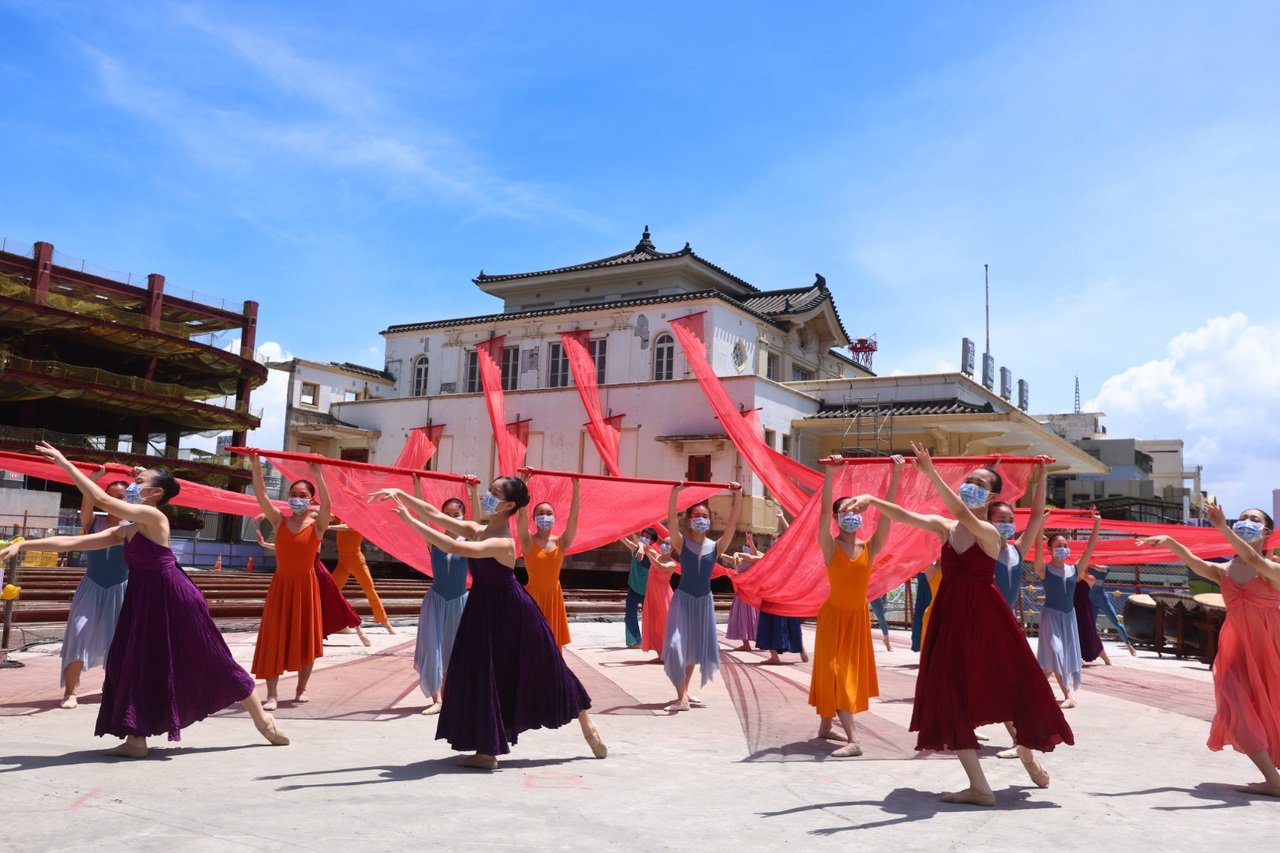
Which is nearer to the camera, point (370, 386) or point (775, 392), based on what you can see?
point (775, 392)

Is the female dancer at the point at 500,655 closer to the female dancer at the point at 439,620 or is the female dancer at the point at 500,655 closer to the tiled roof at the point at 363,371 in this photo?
the female dancer at the point at 439,620

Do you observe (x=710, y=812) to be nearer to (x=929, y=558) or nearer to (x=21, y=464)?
(x=929, y=558)

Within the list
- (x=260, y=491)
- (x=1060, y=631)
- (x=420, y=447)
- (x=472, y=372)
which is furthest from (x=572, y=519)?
(x=472, y=372)

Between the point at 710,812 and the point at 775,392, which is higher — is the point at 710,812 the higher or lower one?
the lower one

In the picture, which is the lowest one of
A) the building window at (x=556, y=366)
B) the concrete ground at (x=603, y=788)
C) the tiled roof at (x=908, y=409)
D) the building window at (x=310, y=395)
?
the concrete ground at (x=603, y=788)

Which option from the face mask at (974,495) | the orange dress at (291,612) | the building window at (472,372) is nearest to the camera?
the face mask at (974,495)

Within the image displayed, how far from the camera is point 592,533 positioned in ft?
35.8

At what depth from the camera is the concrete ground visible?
425cm

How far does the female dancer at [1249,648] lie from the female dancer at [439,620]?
5.40 meters

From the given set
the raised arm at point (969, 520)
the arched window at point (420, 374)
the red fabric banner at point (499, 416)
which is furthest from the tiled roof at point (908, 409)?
the raised arm at point (969, 520)

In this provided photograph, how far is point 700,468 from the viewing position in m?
34.6

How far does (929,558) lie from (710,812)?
4579 millimetres

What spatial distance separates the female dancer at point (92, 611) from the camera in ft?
26.0

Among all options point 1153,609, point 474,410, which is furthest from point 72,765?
point 474,410
